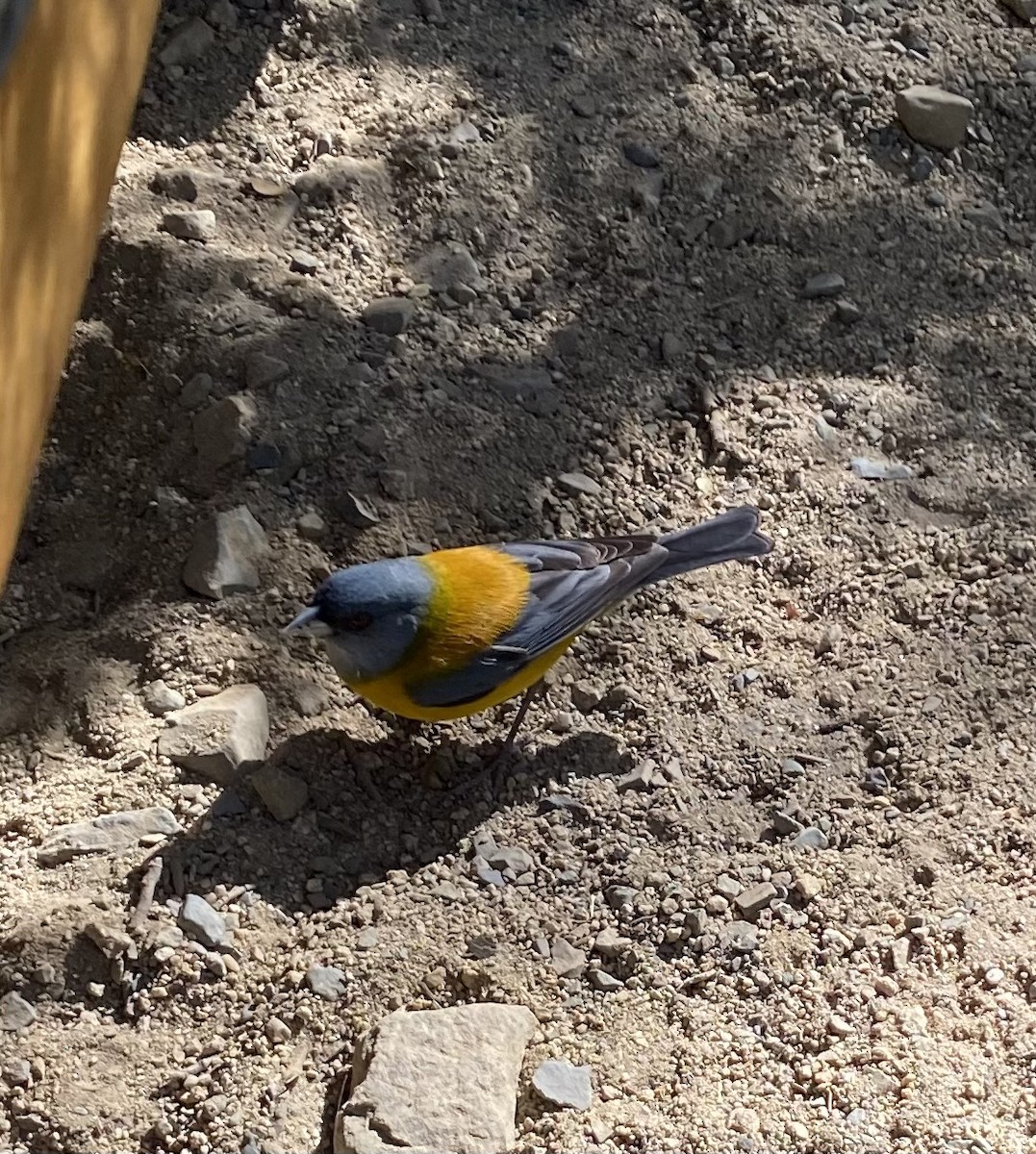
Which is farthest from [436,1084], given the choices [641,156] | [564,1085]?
[641,156]

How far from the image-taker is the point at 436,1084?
3.19 meters

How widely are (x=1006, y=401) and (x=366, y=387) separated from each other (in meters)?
2.19

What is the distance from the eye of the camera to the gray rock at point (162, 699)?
12.9 ft

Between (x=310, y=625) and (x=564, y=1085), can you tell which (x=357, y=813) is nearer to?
(x=310, y=625)

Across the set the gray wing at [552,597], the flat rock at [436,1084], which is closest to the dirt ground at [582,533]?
the flat rock at [436,1084]

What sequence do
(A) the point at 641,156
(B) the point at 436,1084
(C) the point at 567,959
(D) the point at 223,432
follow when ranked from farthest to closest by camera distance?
(A) the point at 641,156 → (D) the point at 223,432 → (C) the point at 567,959 → (B) the point at 436,1084

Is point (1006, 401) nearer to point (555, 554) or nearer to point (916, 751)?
point (916, 751)

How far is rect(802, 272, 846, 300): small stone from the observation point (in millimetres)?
5078

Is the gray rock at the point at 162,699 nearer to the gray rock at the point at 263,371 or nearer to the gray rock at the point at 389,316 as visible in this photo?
the gray rock at the point at 263,371

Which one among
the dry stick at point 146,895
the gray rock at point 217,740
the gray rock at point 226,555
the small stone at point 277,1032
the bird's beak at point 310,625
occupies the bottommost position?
the small stone at point 277,1032

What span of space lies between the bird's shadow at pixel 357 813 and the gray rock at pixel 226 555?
512 mm

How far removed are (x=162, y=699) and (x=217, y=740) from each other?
9.8 inches

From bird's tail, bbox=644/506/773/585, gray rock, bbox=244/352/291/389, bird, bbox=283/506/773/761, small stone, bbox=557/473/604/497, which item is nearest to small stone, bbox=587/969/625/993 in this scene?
bird, bbox=283/506/773/761

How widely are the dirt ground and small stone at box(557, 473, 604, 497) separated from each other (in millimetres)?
46
